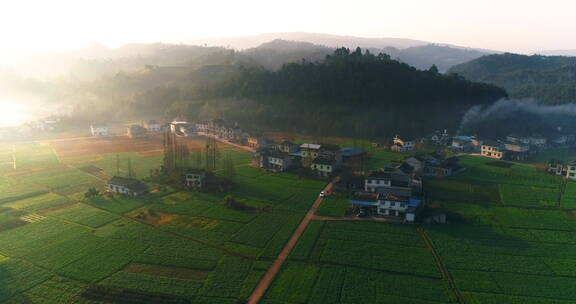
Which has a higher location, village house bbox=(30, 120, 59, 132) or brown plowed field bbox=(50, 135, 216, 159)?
village house bbox=(30, 120, 59, 132)

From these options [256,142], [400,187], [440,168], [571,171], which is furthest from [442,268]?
[256,142]

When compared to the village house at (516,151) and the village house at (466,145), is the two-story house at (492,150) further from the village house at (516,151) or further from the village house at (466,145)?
the village house at (466,145)

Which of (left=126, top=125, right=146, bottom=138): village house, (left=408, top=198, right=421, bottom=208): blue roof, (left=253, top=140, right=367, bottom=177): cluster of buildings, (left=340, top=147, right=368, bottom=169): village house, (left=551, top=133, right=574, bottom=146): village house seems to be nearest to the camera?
(left=408, top=198, right=421, bottom=208): blue roof

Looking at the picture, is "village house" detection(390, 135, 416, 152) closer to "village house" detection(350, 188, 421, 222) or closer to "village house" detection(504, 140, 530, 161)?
"village house" detection(504, 140, 530, 161)

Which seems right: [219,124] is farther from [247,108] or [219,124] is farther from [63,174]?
[63,174]

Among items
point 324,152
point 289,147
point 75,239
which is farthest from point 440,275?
point 289,147

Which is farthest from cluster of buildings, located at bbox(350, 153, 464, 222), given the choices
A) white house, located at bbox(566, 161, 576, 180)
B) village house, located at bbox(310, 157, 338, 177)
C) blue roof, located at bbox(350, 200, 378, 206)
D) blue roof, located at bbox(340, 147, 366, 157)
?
white house, located at bbox(566, 161, 576, 180)

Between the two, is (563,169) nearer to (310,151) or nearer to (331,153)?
(331,153)

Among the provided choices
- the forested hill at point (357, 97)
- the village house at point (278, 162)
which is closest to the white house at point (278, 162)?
the village house at point (278, 162)
